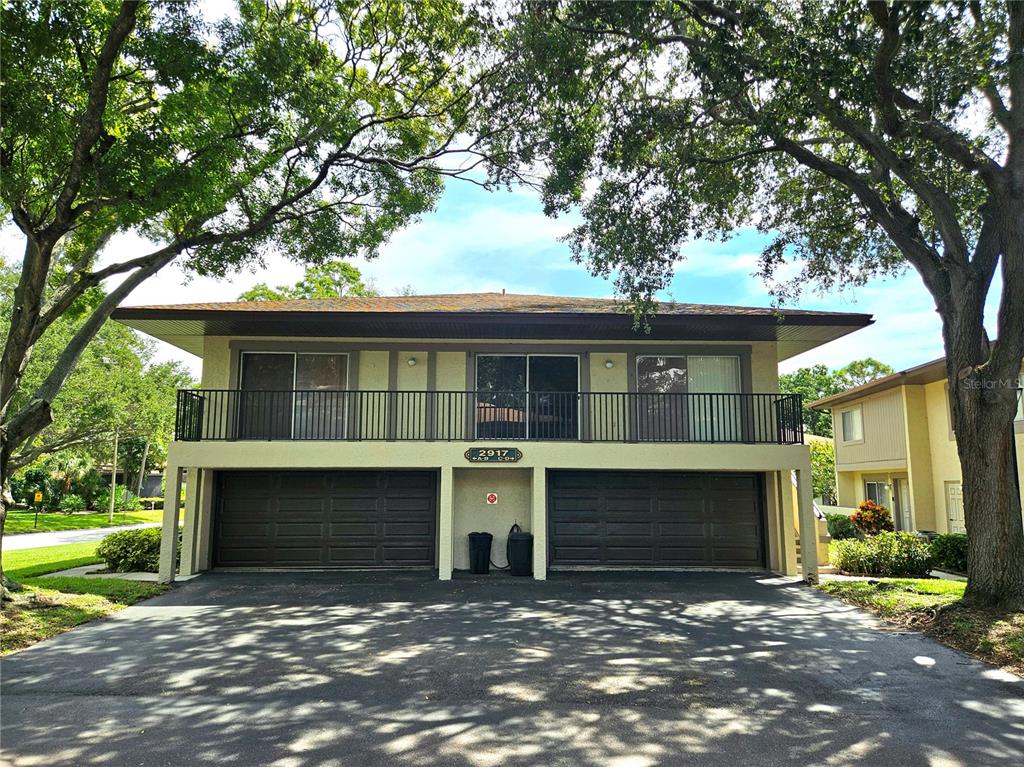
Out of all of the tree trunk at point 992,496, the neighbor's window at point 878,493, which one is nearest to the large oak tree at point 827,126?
the tree trunk at point 992,496

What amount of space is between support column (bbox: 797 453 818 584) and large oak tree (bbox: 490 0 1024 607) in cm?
326

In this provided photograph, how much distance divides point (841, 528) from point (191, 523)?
17.7m

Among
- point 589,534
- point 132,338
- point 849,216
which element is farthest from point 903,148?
point 132,338

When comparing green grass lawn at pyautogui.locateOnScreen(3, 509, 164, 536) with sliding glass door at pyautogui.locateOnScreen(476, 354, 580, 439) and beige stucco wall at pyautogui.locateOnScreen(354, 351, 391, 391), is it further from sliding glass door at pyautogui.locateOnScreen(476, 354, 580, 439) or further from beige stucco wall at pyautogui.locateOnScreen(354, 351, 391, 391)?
sliding glass door at pyautogui.locateOnScreen(476, 354, 580, 439)

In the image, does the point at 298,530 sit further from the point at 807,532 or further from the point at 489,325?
the point at 807,532

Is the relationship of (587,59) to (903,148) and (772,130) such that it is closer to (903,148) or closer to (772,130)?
(772,130)

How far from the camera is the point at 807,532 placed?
38.6 feet

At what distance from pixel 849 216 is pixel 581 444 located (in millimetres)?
6464

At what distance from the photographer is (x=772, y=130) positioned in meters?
8.74

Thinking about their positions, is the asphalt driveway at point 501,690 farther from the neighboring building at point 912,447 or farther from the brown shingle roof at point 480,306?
the neighboring building at point 912,447

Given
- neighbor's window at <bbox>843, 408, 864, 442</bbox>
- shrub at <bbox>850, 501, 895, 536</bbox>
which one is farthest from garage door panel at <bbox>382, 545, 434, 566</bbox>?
neighbor's window at <bbox>843, 408, 864, 442</bbox>

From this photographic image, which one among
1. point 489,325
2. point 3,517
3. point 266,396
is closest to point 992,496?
point 489,325

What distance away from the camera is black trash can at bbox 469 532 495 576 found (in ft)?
41.3

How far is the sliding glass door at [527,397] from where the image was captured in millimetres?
13211
